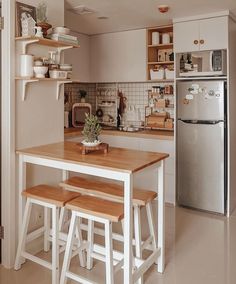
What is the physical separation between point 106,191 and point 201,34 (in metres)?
2.30

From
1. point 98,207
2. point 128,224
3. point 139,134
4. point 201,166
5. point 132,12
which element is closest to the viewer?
point 128,224

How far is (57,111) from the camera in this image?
298cm

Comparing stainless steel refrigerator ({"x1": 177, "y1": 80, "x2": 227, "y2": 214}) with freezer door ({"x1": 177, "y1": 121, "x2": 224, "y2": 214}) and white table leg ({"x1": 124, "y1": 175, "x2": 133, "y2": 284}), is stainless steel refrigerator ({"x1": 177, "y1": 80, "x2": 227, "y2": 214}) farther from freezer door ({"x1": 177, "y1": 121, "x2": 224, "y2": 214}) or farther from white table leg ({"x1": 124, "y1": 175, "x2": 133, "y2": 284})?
white table leg ({"x1": 124, "y1": 175, "x2": 133, "y2": 284})

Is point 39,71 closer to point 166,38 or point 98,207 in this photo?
point 98,207

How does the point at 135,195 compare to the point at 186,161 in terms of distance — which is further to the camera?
the point at 186,161

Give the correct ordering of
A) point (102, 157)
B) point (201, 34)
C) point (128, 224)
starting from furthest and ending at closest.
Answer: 1. point (201, 34)
2. point (102, 157)
3. point (128, 224)

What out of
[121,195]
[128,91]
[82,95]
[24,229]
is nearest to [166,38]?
[128,91]

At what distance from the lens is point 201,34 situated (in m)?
3.65

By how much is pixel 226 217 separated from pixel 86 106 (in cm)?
254

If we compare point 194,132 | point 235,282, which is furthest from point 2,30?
point 235,282

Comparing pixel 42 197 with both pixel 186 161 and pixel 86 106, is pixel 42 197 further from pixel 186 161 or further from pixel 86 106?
pixel 86 106

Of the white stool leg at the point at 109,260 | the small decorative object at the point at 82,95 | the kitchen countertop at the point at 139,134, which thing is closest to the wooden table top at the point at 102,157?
the white stool leg at the point at 109,260

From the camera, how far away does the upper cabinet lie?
11.6 feet

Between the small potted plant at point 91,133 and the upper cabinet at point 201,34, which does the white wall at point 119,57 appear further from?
the small potted plant at point 91,133
